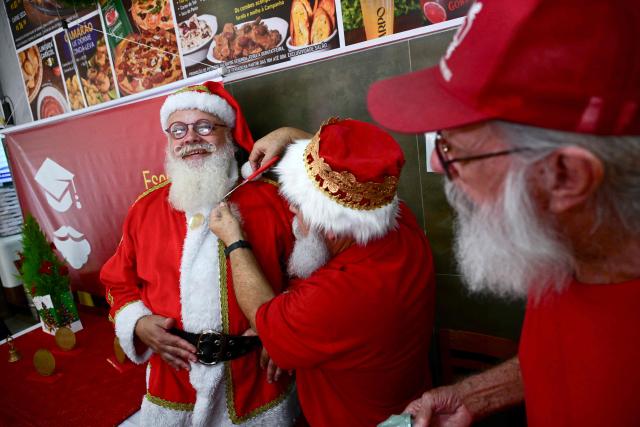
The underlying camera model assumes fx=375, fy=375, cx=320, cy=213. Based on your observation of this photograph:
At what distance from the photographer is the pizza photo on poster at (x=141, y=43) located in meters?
2.39

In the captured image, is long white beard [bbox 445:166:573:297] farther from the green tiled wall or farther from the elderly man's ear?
the green tiled wall

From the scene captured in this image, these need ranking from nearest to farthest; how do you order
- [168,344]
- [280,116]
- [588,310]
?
[588,310]
[168,344]
[280,116]

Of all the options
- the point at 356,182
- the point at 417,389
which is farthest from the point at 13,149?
the point at 417,389

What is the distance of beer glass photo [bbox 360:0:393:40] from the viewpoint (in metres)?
1.70

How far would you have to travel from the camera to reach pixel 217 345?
152 cm

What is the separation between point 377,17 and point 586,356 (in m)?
1.57

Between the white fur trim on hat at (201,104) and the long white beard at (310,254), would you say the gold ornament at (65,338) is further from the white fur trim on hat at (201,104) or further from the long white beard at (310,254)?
the long white beard at (310,254)

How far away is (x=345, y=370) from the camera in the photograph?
129 cm

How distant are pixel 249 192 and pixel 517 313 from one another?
143cm

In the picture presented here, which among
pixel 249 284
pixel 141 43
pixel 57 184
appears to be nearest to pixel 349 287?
pixel 249 284

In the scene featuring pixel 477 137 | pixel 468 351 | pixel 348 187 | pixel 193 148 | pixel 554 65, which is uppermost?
pixel 554 65

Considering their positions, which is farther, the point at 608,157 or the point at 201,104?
the point at 201,104

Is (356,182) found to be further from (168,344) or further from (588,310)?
(168,344)

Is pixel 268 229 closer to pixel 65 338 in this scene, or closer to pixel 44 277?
pixel 65 338
